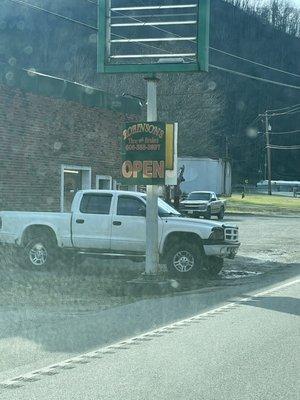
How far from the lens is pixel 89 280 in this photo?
1478 centimetres

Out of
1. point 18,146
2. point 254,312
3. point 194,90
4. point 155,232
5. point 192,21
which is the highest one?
point 194,90

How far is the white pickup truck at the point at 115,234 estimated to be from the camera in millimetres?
15289

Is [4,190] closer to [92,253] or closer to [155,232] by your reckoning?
[92,253]

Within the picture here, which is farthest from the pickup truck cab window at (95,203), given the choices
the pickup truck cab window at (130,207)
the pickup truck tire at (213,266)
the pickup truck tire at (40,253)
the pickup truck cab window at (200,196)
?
the pickup truck cab window at (200,196)

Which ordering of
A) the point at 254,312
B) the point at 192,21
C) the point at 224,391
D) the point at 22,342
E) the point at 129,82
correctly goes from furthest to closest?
the point at 129,82 → the point at 192,21 → the point at 254,312 → the point at 22,342 → the point at 224,391

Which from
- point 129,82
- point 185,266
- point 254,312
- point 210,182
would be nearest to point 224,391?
point 254,312

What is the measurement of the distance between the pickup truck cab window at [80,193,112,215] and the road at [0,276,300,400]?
627cm

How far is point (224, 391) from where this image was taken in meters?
6.34

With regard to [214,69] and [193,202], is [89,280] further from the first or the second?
[214,69]

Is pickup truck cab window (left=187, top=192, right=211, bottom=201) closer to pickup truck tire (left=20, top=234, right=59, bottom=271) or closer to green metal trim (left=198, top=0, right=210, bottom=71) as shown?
pickup truck tire (left=20, top=234, right=59, bottom=271)

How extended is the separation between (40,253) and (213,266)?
411 centimetres

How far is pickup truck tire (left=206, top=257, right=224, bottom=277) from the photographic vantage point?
1597cm

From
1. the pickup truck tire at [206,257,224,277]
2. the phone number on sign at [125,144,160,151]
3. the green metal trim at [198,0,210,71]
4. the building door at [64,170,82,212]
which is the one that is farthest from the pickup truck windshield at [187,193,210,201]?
the green metal trim at [198,0,210,71]

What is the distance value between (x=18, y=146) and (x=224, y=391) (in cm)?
1419
